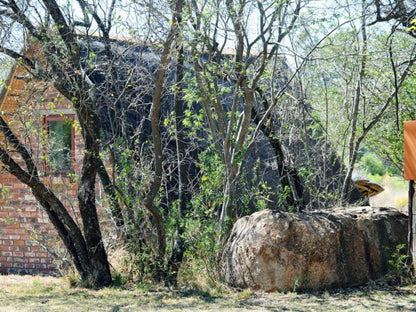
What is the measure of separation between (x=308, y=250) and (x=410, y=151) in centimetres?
184

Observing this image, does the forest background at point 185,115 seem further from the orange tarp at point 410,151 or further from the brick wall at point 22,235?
the brick wall at point 22,235

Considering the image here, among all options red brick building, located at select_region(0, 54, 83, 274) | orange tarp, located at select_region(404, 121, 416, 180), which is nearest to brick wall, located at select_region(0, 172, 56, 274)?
red brick building, located at select_region(0, 54, 83, 274)

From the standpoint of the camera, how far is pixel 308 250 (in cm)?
830

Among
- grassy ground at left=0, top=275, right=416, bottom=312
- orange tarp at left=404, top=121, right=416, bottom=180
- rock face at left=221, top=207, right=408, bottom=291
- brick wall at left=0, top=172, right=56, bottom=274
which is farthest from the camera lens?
brick wall at left=0, top=172, right=56, bottom=274

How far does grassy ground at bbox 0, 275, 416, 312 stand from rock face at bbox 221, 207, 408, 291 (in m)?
0.20

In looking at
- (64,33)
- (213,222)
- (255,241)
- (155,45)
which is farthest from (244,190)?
(64,33)

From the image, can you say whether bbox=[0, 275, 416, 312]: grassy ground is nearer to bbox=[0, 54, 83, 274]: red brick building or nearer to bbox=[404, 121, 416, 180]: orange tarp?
bbox=[404, 121, 416, 180]: orange tarp

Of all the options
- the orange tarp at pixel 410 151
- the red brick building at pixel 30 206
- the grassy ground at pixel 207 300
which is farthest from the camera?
the red brick building at pixel 30 206

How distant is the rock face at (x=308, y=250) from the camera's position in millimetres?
8281

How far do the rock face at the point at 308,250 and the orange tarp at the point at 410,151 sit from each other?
29.2 inches

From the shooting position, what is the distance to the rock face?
828 cm

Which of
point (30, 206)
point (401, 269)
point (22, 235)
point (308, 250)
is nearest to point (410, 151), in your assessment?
point (401, 269)

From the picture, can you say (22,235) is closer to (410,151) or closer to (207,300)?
(207,300)

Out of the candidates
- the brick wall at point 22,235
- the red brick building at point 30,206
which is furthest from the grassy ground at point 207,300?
the brick wall at point 22,235
